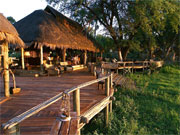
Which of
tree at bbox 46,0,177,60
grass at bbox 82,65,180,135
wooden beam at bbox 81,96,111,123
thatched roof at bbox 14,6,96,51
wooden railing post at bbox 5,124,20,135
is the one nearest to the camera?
wooden railing post at bbox 5,124,20,135

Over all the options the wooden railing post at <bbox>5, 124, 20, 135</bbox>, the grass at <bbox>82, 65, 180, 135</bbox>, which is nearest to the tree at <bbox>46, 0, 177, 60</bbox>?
the grass at <bbox>82, 65, 180, 135</bbox>

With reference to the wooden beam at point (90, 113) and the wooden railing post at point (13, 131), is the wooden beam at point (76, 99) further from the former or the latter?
the wooden railing post at point (13, 131)

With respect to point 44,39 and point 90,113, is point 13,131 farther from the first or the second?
point 44,39

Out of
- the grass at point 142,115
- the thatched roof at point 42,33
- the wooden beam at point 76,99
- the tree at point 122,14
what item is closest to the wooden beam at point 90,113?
the wooden beam at point 76,99

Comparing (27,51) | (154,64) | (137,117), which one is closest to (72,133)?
(137,117)

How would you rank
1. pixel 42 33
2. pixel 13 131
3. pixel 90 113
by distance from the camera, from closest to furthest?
pixel 13 131, pixel 90 113, pixel 42 33

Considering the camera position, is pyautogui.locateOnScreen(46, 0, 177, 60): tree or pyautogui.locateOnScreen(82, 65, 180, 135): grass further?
pyautogui.locateOnScreen(46, 0, 177, 60): tree

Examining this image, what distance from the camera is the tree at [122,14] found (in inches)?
507

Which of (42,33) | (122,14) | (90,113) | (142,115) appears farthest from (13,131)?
(122,14)

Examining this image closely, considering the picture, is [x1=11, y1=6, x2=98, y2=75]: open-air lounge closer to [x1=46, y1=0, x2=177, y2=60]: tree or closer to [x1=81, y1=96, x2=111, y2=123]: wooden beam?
[x1=46, y1=0, x2=177, y2=60]: tree

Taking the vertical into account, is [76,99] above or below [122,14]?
below

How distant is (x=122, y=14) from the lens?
1445 centimetres

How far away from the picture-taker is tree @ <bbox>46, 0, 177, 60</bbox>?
42.2 feet

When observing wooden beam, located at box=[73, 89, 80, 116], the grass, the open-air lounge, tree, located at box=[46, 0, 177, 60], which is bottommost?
the grass
